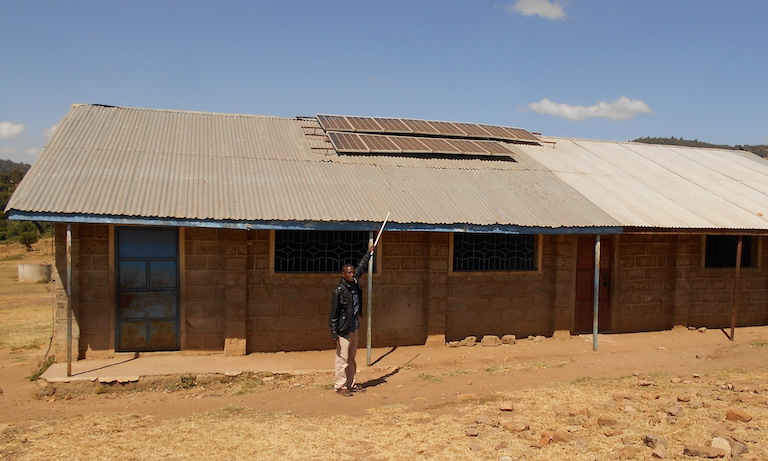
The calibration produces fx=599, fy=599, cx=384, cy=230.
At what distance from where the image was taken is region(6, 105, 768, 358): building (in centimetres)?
858

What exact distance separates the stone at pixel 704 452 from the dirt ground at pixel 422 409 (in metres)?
0.03

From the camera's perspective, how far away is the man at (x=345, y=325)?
7.41 metres

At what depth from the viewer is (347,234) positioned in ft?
31.9

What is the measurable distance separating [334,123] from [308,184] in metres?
3.50

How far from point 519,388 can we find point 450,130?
7.12 m

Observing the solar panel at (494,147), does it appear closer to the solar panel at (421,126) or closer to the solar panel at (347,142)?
the solar panel at (421,126)

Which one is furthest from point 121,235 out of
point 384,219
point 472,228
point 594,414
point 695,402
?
point 695,402

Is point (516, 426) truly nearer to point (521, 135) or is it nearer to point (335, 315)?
point (335, 315)

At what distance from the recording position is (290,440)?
233 inches

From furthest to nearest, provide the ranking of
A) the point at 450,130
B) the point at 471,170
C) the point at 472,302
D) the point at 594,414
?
the point at 450,130, the point at 471,170, the point at 472,302, the point at 594,414

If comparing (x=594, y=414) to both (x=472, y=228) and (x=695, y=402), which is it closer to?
(x=695, y=402)

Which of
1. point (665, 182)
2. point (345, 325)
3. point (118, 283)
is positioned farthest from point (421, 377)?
point (665, 182)

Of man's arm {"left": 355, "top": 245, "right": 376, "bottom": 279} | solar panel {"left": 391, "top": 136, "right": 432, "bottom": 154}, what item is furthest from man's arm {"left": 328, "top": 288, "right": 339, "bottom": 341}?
solar panel {"left": 391, "top": 136, "right": 432, "bottom": 154}

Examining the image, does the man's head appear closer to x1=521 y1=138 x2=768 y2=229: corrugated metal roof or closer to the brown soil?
the brown soil
